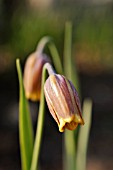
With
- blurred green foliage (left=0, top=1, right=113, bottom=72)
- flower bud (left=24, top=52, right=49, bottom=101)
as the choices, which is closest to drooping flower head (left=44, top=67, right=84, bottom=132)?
flower bud (left=24, top=52, right=49, bottom=101)

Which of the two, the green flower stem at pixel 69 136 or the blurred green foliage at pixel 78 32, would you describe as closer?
the green flower stem at pixel 69 136

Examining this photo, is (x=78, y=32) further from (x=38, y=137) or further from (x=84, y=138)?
(x=38, y=137)

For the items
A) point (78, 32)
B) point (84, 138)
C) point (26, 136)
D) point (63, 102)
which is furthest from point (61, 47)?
point (63, 102)

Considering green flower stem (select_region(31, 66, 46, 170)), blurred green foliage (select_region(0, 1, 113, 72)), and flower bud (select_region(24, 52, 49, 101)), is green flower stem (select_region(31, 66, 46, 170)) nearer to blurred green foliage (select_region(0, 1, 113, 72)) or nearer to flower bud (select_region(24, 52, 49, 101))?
flower bud (select_region(24, 52, 49, 101))

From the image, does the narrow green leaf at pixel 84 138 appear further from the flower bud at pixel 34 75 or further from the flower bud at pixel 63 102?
the flower bud at pixel 63 102

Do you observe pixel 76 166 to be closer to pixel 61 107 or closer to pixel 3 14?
pixel 61 107

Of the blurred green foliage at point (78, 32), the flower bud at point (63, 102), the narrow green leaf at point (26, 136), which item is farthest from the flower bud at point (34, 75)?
the blurred green foliage at point (78, 32)

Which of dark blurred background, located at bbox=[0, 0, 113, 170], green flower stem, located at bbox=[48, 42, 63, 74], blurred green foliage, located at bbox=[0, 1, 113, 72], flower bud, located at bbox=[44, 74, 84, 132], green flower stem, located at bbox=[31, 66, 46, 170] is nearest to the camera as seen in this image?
flower bud, located at bbox=[44, 74, 84, 132]
